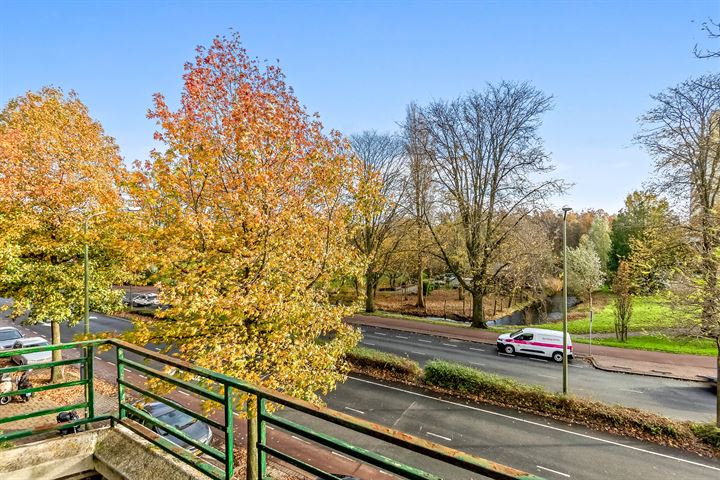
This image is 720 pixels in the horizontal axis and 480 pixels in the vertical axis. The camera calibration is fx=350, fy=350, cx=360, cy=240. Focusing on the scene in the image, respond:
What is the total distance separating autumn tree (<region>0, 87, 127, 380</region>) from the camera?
38.5ft

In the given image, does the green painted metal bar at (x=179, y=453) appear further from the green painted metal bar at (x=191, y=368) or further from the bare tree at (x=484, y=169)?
the bare tree at (x=484, y=169)

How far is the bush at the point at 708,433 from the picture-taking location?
1126 centimetres

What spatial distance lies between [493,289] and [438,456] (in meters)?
29.6

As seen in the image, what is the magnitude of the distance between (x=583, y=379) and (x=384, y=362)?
10310 millimetres

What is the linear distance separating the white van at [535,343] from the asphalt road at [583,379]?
0.47 meters

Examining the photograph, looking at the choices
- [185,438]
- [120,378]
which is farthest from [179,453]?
[120,378]

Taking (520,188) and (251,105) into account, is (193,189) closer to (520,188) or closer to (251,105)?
(251,105)

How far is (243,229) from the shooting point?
7.34 metres

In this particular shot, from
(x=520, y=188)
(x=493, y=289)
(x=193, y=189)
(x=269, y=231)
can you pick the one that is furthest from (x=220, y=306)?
(x=493, y=289)

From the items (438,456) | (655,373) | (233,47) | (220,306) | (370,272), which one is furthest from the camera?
(370,272)

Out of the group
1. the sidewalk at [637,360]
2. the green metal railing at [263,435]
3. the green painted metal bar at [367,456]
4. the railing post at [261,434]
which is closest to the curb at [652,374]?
the sidewalk at [637,360]

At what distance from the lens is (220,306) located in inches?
250

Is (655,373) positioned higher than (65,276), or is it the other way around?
(65,276)

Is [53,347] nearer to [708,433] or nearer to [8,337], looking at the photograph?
[708,433]
